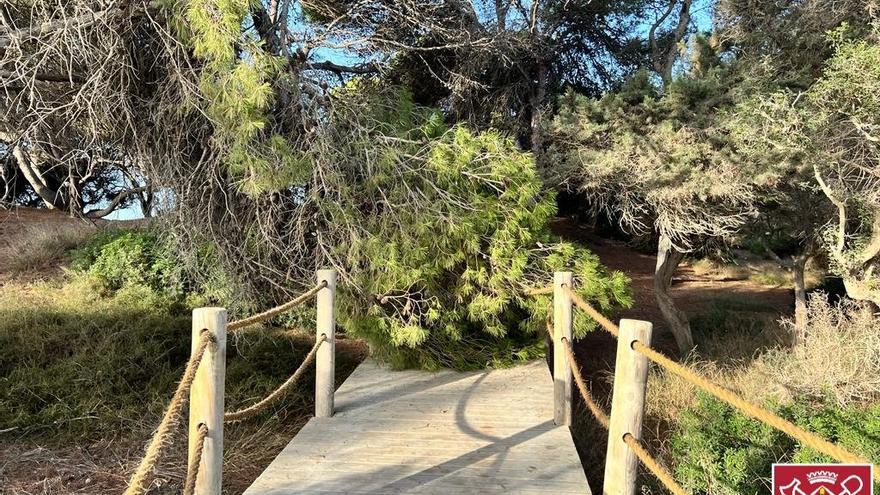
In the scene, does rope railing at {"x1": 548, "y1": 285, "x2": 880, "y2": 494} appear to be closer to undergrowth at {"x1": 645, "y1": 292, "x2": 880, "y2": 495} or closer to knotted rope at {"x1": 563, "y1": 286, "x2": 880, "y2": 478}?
knotted rope at {"x1": 563, "y1": 286, "x2": 880, "y2": 478}

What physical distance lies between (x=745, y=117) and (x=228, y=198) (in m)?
5.81

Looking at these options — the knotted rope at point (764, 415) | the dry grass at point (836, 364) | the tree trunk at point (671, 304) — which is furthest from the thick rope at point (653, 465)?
the tree trunk at point (671, 304)

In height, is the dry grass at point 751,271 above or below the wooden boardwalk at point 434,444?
above

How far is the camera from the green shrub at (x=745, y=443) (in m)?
4.32

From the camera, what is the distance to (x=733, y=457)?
4.36m

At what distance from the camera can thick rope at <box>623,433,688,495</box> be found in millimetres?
2342

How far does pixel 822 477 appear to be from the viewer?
2.01 metres

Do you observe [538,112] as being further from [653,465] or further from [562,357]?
[653,465]

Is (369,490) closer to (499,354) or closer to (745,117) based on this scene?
(499,354)

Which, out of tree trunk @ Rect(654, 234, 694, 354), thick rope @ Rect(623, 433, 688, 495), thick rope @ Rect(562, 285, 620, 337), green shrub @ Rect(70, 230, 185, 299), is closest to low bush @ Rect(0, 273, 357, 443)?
green shrub @ Rect(70, 230, 185, 299)

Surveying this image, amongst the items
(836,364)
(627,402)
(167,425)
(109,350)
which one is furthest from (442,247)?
(836,364)

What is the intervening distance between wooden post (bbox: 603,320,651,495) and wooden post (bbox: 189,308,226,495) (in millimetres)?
1882

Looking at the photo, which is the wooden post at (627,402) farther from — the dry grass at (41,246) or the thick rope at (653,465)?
the dry grass at (41,246)

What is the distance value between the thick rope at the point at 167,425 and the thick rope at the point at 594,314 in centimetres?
198
